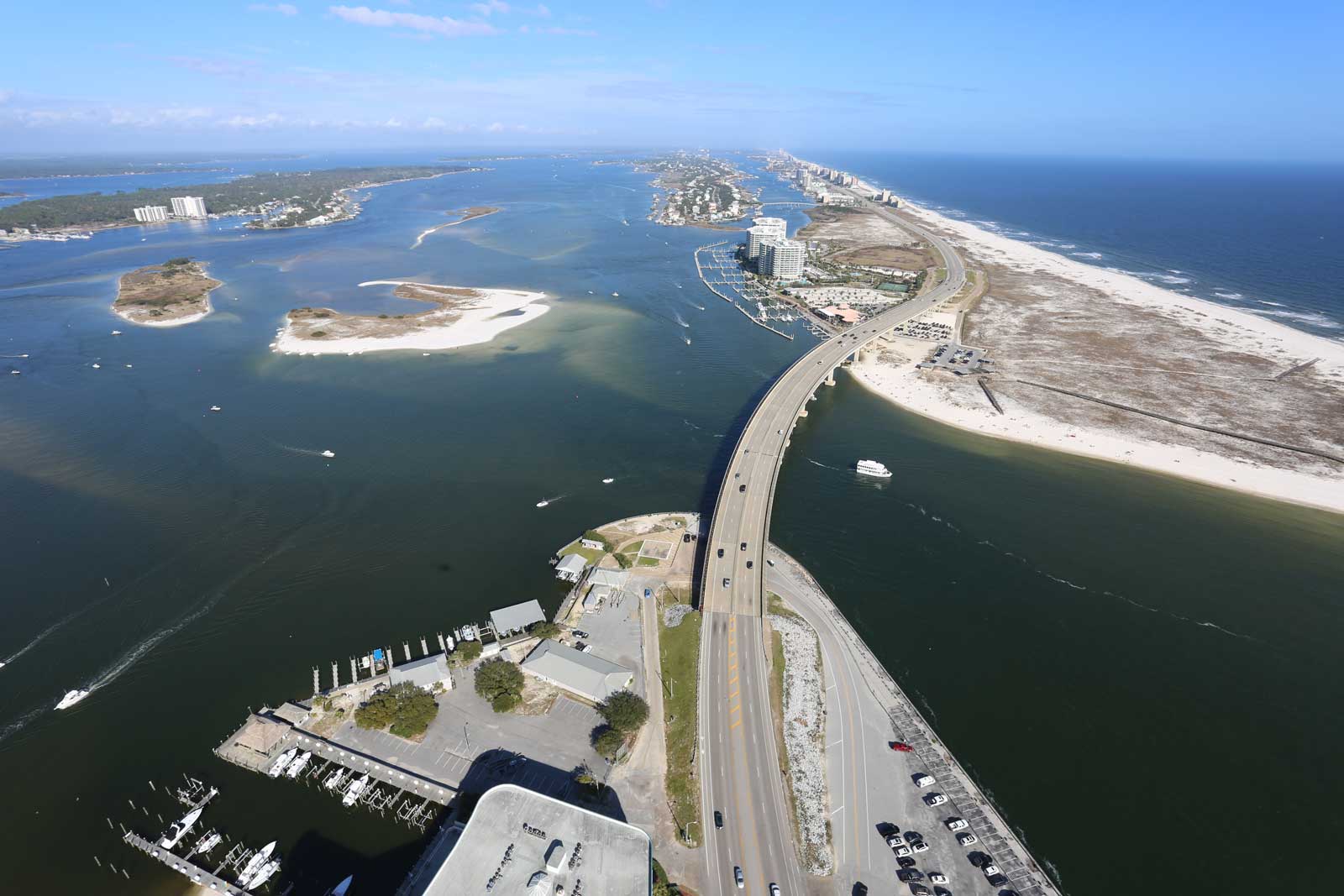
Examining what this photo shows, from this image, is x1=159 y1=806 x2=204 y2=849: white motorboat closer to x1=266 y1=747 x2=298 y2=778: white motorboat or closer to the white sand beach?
x1=266 y1=747 x2=298 y2=778: white motorboat

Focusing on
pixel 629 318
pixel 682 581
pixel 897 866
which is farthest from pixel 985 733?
pixel 629 318

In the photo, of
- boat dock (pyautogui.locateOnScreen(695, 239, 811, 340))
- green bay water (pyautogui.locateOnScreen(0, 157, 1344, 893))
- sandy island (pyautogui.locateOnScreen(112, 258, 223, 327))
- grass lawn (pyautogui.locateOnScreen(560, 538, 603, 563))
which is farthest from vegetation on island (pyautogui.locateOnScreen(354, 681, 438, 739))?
sandy island (pyautogui.locateOnScreen(112, 258, 223, 327))

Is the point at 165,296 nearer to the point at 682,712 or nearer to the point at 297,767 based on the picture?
the point at 297,767

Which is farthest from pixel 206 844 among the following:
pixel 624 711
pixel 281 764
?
pixel 624 711

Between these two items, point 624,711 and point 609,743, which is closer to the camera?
point 609,743

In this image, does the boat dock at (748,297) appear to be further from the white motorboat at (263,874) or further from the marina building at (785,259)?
the white motorboat at (263,874)

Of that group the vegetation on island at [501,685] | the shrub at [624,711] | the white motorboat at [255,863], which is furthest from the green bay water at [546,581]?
the shrub at [624,711]
